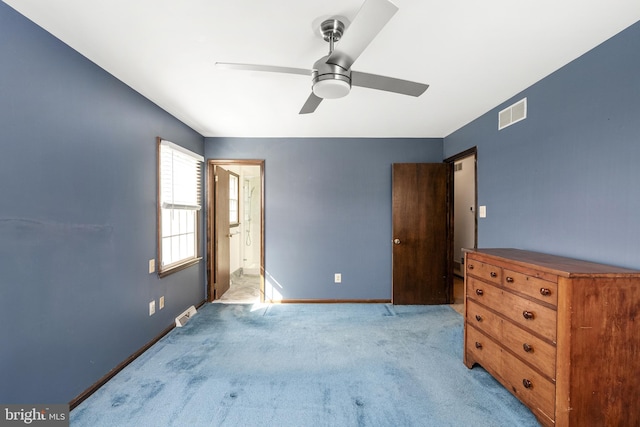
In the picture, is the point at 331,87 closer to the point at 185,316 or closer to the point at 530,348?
the point at 530,348

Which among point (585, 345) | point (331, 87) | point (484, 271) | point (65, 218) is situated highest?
point (331, 87)

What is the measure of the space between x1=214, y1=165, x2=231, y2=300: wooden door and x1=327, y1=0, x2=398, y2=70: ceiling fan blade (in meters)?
2.91

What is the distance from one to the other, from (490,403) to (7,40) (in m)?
3.60

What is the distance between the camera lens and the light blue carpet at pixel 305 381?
Answer: 5.56ft

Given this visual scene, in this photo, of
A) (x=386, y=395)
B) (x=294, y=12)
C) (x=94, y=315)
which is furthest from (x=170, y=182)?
(x=386, y=395)

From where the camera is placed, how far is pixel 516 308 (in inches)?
67.9

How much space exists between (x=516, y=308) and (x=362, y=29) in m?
1.89

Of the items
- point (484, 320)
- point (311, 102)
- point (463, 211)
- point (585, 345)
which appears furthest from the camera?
point (463, 211)

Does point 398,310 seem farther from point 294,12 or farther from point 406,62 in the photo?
point 294,12

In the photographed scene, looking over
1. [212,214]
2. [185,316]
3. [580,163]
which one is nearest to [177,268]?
[185,316]

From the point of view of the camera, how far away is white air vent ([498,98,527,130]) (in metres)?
2.28

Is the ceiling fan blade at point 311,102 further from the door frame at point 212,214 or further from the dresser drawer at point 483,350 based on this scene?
the dresser drawer at point 483,350

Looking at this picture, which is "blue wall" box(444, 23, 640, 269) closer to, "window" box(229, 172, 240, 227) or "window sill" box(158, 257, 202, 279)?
"window sill" box(158, 257, 202, 279)

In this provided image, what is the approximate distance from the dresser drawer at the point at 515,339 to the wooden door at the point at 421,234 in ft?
4.74
